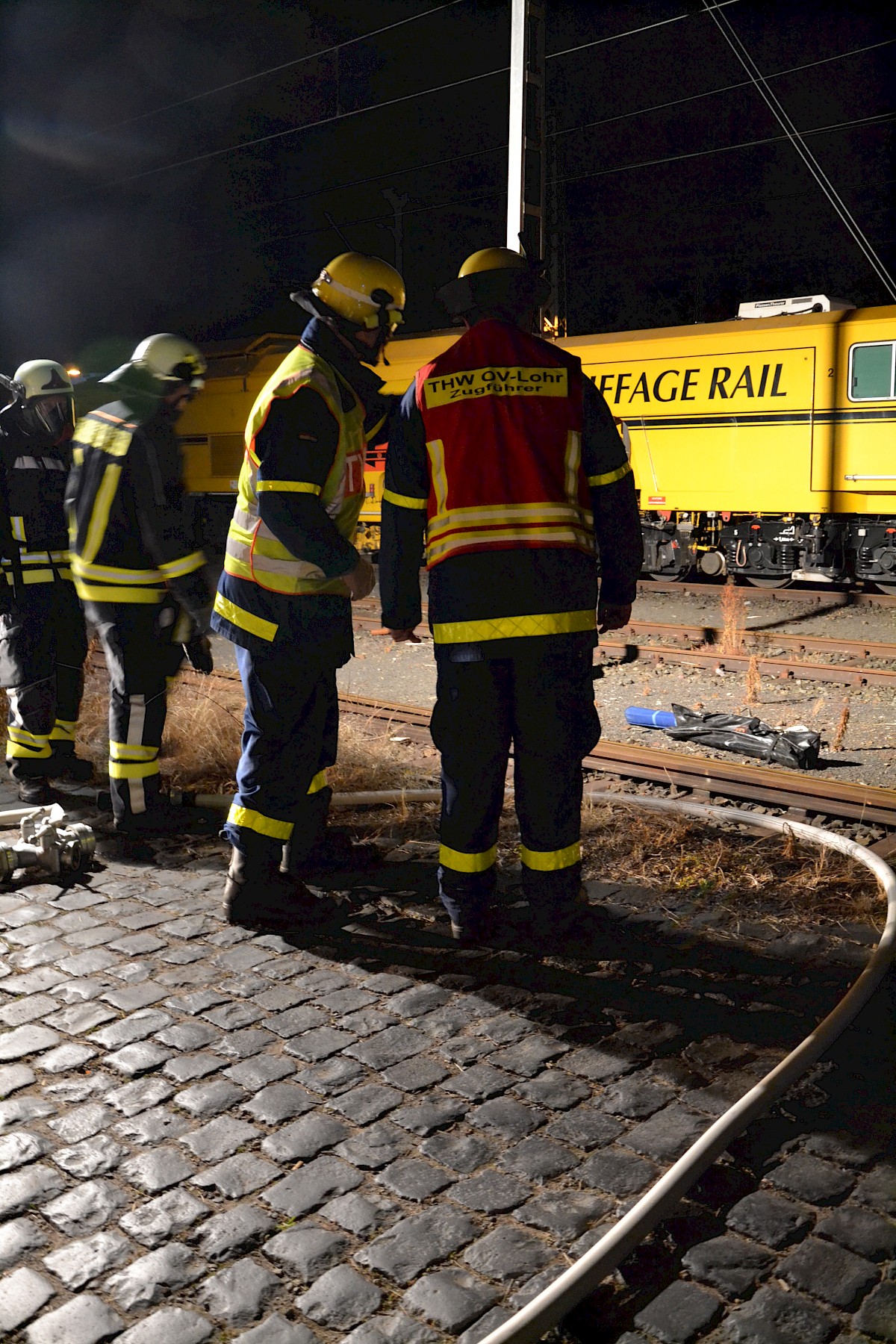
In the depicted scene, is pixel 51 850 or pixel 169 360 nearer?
pixel 51 850

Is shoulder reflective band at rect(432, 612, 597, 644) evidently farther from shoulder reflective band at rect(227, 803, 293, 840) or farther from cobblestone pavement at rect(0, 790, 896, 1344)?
cobblestone pavement at rect(0, 790, 896, 1344)

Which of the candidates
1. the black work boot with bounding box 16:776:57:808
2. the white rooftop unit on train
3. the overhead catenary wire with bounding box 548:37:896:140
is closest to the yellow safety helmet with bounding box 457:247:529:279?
the black work boot with bounding box 16:776:57:808

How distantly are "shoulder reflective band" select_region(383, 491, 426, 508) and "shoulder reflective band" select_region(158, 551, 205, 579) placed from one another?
4.41 ft

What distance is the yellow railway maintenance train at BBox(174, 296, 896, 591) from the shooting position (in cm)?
1269

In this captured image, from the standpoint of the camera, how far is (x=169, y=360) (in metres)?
4.71

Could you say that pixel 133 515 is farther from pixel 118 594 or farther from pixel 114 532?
pixel 118 594

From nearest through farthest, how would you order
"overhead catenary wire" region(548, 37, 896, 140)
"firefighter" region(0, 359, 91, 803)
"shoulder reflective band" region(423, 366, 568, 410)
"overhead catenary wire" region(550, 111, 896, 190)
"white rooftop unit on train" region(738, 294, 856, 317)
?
"shoulder reflective band" region(423, 366, 568, 410) < "firefighter" region(0, 359, 91, 803) < "white rooftop unit on train" region(738, 294, 856, 317) < "overhead catenary wire" region(548, 37, 896, 140) < "overhead catenary wire" region(550, 111, 896, 190)

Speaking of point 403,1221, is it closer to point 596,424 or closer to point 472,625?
point 472,625

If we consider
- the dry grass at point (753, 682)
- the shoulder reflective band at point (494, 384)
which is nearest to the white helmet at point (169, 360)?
the shoulder reflective band at point (494, 384)

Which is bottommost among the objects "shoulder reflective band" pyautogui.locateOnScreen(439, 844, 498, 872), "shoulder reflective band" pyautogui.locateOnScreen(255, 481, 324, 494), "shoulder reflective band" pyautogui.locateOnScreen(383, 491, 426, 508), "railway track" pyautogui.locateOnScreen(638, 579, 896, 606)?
"shoulder reflective band" pyautogui.locateOnScreen(439, 844, 498, 872)

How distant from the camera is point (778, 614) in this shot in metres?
12.4

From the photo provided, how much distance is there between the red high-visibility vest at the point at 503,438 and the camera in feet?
11.6

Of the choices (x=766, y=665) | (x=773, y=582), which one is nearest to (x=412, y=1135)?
(x=766, y=665)

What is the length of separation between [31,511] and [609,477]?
3290mm
